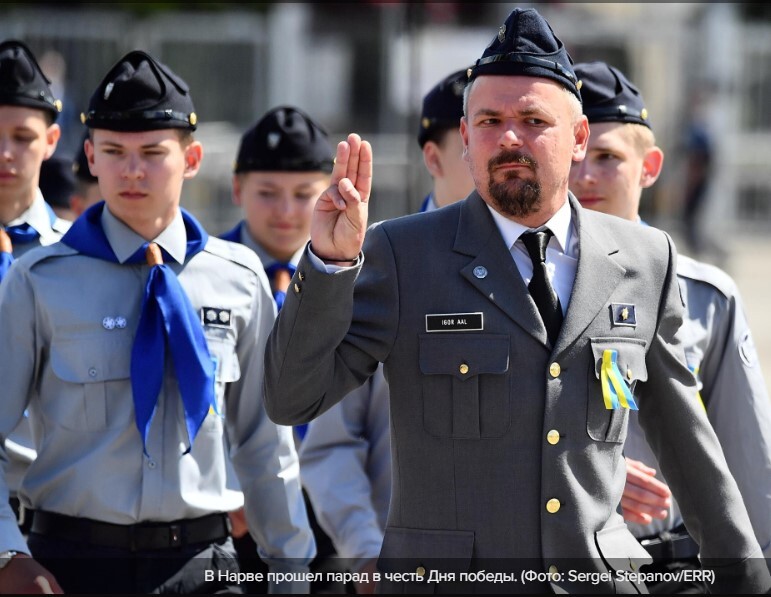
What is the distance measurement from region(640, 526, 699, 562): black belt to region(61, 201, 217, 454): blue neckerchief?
1480mm

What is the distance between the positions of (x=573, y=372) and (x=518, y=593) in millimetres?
529

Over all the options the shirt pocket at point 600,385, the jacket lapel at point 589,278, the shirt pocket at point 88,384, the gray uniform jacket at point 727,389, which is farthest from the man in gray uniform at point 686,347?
the shirt pocket at point 88,384

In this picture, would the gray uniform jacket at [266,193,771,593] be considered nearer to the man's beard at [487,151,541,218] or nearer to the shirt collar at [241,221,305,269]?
the man's beard at [487,151,541,218]

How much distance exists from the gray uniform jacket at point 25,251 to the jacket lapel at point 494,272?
1.75 m

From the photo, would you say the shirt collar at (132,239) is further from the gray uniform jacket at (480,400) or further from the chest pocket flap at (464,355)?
the chest pocket flap at (464,355)

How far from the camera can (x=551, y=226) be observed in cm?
328

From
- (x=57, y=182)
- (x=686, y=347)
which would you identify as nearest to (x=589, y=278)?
(x=686, y=347)

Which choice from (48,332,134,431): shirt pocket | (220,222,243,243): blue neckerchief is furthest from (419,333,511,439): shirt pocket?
(220,222,243,243): blue neckerchief

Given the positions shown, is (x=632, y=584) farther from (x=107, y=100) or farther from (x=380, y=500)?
(x=107, y=100)

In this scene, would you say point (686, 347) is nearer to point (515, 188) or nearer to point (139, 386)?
point (515, 188)

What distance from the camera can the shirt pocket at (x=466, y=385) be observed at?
3.09 m

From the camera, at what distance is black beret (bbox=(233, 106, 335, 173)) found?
5297 millimetres

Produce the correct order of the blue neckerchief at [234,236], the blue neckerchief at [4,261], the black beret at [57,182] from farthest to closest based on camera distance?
the black beret at [57,182] < the blue neckerchief at [234,236] < the blue neckerchief at [4,261]

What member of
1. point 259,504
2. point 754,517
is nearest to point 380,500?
point 259,504
